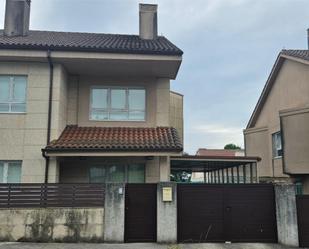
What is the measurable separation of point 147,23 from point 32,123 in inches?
274

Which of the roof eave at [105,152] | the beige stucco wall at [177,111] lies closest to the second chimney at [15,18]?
the roof eave at [105,152]

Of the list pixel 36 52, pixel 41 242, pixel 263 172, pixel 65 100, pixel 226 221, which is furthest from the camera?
pixel 263 172

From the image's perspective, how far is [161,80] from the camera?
15.1 m

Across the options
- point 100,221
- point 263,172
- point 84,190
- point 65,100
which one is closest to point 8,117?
point 65,100

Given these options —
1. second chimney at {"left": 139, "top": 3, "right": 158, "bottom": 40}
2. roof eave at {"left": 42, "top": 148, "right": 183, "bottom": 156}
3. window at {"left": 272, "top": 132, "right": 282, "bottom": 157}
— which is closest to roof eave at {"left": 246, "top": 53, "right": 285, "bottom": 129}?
window at {"left": 272, "top": 132, "right": 282, "bottom": 157}

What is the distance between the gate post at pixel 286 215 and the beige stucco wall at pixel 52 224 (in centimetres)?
526

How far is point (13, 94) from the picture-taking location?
13547 mm

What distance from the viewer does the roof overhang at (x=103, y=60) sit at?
1323 cm

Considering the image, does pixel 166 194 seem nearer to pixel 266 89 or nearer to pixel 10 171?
pixel 10 171

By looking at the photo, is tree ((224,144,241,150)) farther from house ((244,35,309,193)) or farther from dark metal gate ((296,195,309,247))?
dark metal gate ((296,195,309,247))

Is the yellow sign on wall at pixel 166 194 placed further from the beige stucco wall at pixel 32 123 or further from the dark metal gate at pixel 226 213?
the beige stucco wall at pixel 32 123

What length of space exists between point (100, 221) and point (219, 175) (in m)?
14.0

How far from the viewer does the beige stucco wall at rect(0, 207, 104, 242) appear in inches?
407

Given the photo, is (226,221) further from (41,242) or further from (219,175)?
(219,175)
